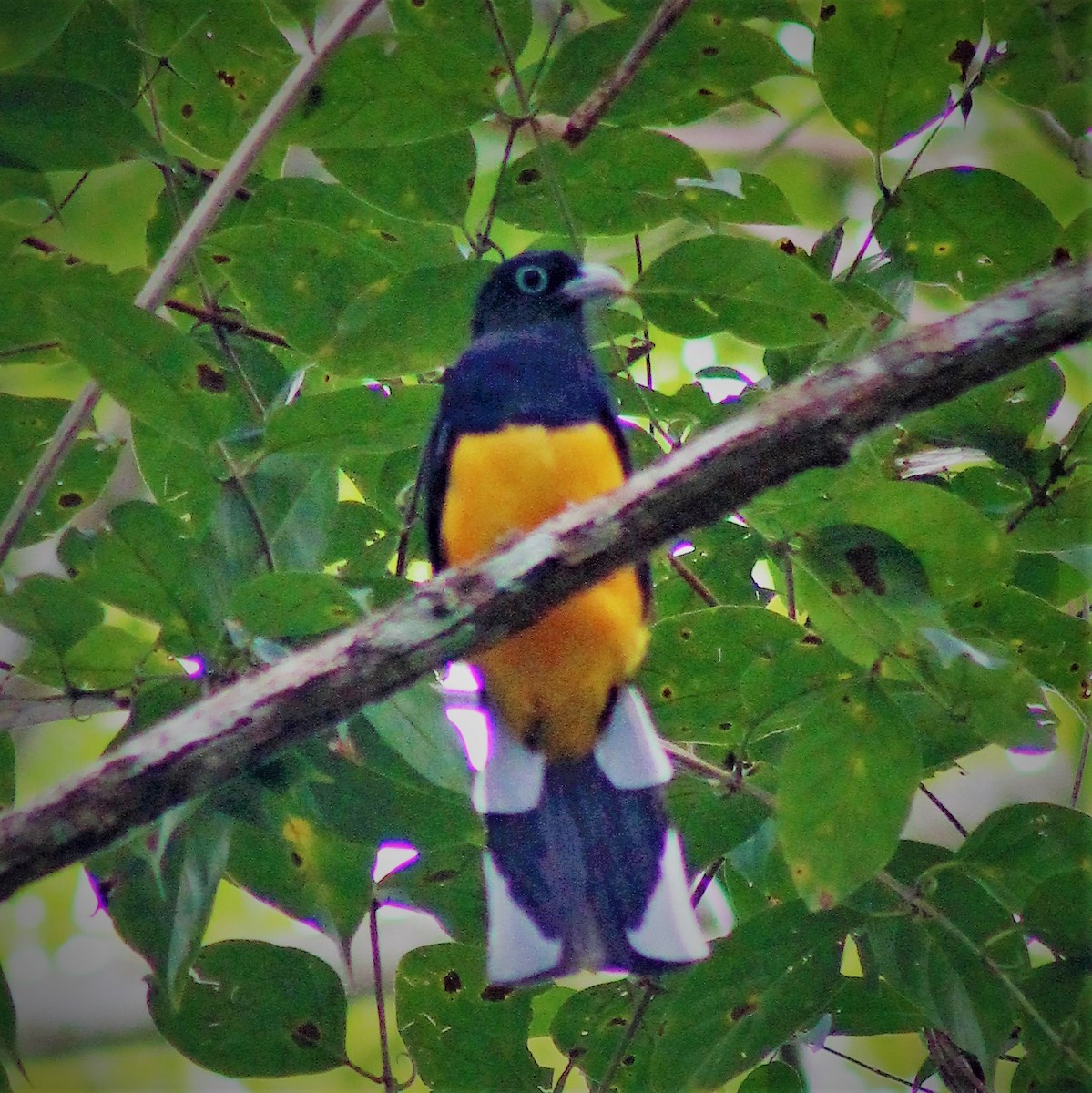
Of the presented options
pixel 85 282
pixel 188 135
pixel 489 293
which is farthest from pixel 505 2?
pixel 85 282

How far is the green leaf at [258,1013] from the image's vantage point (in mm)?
1486

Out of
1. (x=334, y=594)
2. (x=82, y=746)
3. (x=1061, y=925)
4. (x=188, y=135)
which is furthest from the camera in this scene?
(x=188, y=135)

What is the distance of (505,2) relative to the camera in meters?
1.56

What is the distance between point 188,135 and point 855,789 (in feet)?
3.96

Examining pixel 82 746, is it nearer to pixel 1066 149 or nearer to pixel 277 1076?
pixel 277 1076

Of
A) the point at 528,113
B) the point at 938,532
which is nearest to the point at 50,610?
the point at 528,113

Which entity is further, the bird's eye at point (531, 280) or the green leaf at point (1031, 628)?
the bird's eye at point (531, 280)

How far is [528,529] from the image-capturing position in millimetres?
1619

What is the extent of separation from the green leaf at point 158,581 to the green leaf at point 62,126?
0.47m

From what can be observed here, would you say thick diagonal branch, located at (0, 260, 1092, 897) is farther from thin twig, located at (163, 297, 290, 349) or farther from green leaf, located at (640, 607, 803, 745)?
thin twig, located at (163, 297, 290, 349)

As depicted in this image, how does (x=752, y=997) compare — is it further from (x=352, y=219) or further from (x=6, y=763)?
(x=352, y=219)

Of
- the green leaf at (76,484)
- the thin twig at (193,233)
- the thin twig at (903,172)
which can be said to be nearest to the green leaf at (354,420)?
the thin twig at (193,233)

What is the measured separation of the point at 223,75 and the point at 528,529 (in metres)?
0.76

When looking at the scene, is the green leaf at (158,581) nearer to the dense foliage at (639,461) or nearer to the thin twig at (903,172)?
the dense foliage at (639,461)
